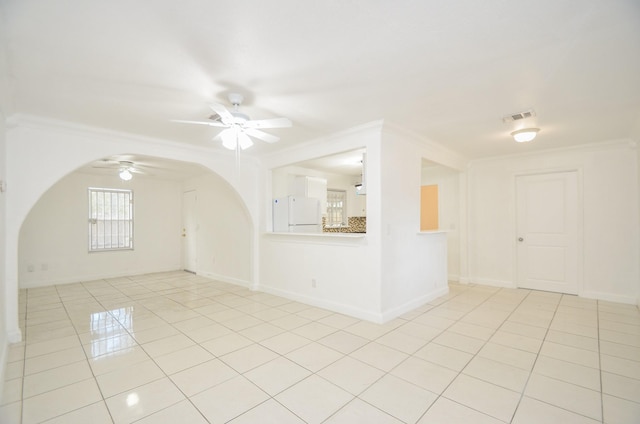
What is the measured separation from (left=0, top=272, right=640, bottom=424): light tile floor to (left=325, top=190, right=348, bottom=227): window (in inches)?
144

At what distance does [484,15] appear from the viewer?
65.4 inches

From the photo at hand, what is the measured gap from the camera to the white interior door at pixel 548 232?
473cm

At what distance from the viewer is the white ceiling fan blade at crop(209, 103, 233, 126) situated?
93.9 inches

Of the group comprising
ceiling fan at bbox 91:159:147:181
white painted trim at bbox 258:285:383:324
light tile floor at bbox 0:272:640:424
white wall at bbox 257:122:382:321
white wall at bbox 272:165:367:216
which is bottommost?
light tile floor at bbox 0:272:640:424

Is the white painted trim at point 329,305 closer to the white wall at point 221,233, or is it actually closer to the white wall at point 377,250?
the white wall at point 377,250

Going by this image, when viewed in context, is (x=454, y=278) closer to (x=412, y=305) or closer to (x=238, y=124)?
(x=412, y=305)

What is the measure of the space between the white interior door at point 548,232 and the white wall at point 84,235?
7.43 m

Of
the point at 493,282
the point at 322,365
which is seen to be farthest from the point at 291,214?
the point at 493,282

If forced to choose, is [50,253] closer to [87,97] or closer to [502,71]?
[87,97]

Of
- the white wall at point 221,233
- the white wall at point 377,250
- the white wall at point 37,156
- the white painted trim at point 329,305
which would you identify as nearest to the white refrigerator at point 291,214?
the white wall at point 377,250

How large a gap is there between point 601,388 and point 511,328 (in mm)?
1168

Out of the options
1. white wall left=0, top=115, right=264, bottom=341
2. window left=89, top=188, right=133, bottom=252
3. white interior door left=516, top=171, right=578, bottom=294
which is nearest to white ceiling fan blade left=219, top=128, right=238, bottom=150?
white wall left=0, top=115, right=264, bottom=341

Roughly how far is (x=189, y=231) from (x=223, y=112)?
549 cm

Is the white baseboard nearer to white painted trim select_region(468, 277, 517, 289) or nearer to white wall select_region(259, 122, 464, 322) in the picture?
white painted trim select_region(468, 277, 517, 289)
